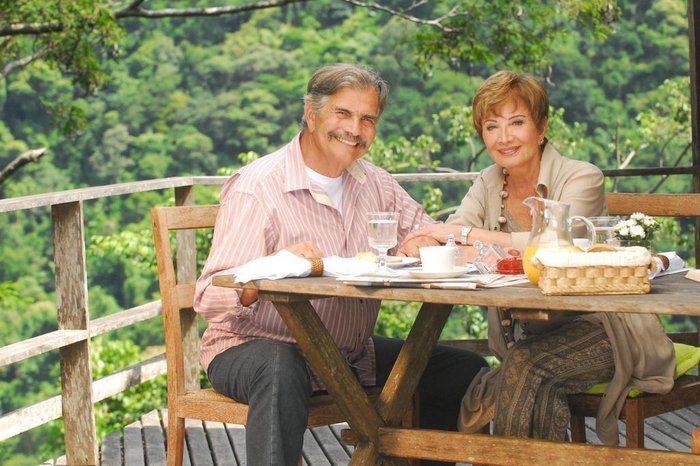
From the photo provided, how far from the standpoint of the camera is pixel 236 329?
2.65 m

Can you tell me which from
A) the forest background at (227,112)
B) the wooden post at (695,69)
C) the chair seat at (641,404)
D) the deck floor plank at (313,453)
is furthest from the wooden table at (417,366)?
the forest background at (227,112)

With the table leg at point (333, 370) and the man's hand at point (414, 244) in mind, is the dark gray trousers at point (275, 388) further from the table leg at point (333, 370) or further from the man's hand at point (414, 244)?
the man's hand at point (414, 244)

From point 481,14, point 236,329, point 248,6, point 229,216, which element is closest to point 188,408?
point 236,329

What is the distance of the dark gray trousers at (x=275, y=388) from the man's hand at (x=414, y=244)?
0.30 meters

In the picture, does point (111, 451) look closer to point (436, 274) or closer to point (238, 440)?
point (238, 440)

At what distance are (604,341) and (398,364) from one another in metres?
0.46

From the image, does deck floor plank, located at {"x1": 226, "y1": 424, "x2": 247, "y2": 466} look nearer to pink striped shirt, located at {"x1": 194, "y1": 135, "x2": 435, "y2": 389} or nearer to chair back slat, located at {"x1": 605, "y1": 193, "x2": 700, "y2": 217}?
pink striped shirt, located at {"x1": 194, "y1": 135, "x2": 435, "y2": 389}

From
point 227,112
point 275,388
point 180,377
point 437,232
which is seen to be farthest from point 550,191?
point 227,112

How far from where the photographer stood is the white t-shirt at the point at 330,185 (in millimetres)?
2830

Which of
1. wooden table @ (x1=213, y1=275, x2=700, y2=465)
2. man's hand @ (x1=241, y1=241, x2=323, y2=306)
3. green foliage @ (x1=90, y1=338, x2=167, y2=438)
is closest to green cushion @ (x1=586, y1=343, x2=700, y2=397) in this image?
wooden table @ (x1=213, y1=275, x2=700, y2=465)

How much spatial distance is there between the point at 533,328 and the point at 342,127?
66 centimetres

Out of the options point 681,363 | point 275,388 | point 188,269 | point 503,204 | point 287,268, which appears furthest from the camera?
point 188,269

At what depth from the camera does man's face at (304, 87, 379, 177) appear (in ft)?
9.12

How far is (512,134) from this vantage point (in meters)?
2.82
